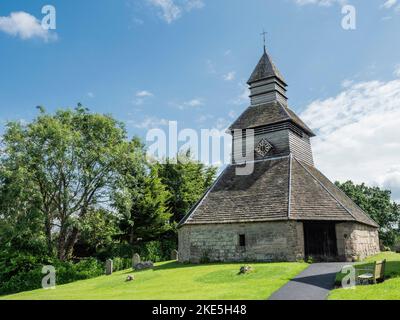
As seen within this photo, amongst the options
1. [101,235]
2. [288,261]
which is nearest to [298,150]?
[288,261]

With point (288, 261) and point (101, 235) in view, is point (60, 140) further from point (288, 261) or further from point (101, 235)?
point (288, 261)

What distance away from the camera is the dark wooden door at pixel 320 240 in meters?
22.4

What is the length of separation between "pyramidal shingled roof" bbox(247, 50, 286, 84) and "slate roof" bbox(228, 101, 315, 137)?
259cm

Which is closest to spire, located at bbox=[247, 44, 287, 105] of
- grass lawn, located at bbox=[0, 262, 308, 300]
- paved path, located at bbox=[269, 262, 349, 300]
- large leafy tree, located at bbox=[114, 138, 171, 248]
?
large leafy tree, located at bbox=[114, 138, 171, 248]

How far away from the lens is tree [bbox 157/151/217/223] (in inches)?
1598

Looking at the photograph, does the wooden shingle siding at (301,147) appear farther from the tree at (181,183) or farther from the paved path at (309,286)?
the tree at (181,183)

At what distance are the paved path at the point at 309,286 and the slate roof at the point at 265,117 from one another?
14404mm

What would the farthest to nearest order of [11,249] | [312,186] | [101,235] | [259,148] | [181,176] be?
[181,176] < [101,235] < [259,148] < [11,249] < [312,186]

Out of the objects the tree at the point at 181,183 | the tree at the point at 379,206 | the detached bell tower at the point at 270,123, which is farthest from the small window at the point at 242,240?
Answer: the tree at the point at 379,206

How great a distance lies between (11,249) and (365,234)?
26072mm

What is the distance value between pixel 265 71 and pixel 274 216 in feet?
51.7

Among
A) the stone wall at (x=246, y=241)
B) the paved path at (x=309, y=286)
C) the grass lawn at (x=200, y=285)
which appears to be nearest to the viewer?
the paved path at (x=309, y=286)

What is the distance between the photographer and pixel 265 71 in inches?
1267
